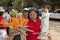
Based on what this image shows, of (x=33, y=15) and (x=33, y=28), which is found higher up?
(x=33, y=15)

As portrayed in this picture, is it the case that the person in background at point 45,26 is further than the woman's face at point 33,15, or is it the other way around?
the woman's face at point 33,15

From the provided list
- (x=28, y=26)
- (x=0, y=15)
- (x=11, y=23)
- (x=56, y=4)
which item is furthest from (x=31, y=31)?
(x=56, y=4)

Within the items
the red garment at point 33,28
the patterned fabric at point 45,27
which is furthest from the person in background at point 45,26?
the red garment at point 33,28

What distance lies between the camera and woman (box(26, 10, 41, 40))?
A: 15.1ft

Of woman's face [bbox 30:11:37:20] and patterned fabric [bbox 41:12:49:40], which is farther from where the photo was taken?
woman's face [bbox 30:11:37:20]

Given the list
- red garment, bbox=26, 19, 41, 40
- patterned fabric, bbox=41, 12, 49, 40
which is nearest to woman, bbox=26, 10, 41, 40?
red garment, bbox=26, 19, 41, 40

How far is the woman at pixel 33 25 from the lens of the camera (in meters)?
4.61

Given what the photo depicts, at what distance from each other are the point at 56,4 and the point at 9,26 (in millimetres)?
34084

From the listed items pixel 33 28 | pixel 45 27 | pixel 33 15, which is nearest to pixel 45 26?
pixel 45 27

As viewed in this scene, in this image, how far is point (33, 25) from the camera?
4641 millimetres

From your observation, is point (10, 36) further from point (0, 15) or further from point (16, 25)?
point (0, 15)

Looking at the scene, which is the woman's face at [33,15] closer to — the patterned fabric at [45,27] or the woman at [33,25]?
the woman at [33,25]

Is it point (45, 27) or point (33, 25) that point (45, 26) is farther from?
point (33, 25)

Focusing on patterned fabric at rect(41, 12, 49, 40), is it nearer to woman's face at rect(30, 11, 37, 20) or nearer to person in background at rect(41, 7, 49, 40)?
person in background at rect(41, 7, 49, 40)
